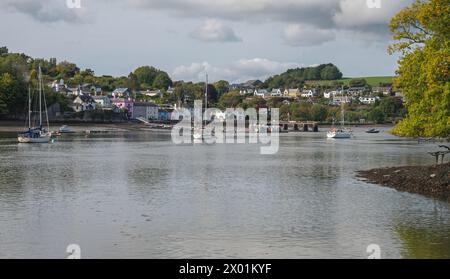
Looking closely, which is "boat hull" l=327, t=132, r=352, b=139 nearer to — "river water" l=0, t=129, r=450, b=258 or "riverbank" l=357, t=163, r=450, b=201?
"river water" l=0, t=129, r=450, b=258

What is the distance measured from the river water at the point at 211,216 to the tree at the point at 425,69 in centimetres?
429

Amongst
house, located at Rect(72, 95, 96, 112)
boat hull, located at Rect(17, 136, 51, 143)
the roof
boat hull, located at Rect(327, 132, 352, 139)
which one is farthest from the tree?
the roof

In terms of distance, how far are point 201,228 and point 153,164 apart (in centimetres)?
3191

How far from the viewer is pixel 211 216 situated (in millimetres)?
27484

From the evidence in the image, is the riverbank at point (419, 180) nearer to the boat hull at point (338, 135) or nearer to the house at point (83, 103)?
the boat hull at point (338, 135)

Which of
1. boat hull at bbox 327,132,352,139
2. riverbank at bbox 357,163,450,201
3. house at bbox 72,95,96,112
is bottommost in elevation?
boat hull at bbox 327,132,352,139

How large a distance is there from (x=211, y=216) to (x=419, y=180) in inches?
623

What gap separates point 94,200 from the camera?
32.2 m

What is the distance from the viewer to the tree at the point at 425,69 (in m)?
31.2

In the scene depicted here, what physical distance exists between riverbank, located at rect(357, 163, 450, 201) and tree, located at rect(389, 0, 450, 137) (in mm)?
2861

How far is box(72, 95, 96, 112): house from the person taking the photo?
18362 centimetres

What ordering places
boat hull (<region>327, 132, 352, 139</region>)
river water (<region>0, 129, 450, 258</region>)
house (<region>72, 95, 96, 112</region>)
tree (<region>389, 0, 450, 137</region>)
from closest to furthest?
river water (<region>0, 129, 450, 258</region>)
tree (<region>389, 0, 450, 137</region>)
boat hull (<region>327, 132, 352, 139</region>)
house (<region>72, 95, 96, 112</region>)
